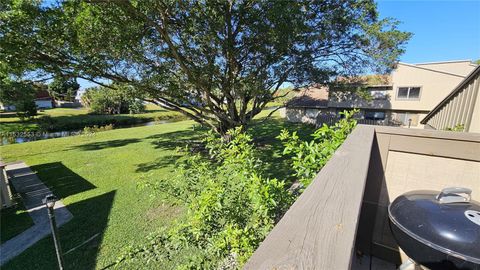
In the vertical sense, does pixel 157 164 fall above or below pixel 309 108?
below

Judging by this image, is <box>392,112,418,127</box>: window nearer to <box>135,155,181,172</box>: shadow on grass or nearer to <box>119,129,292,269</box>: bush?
<box>135,155,181,172</box>: shadow on grass

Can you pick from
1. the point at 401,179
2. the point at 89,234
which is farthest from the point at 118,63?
the point at 401,179

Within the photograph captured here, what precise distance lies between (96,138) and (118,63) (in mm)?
9781

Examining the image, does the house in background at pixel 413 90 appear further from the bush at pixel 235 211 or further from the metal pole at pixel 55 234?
the metal pole at pixel 55 234

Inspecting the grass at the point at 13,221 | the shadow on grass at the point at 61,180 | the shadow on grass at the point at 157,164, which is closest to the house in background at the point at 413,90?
the shadow on grass at the point at 157,164

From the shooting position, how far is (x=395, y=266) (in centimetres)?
244

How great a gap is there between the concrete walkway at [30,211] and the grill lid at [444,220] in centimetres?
601

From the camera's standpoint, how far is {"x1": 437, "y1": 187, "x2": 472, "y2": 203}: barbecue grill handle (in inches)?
63.4

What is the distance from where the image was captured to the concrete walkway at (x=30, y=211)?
4.37m

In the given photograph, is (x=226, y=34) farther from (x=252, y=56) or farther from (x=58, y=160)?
(x=58, y=160)

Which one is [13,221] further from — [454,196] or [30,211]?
[454,196]

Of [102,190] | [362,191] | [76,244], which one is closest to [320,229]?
[362,191]

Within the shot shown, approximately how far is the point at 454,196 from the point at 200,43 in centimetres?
742

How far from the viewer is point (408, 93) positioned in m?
19.2
